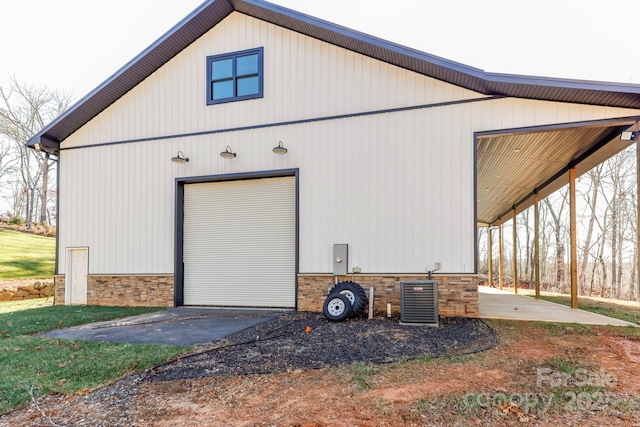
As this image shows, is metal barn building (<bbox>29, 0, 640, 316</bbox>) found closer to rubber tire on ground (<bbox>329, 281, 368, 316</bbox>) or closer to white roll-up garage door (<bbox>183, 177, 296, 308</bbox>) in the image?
white roll-up garage door (<bbox>183, 177, 296, 308</bbox>)

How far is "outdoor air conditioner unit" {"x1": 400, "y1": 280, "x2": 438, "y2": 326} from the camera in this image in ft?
22.6

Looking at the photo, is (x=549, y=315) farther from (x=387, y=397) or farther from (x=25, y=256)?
(x=25, y=256)

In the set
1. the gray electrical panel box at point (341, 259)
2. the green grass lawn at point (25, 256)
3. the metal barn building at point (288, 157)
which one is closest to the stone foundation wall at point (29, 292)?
the green grass lawn at point (25, 256)

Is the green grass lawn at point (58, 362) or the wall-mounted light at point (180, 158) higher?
the wall-mounted light at point (180, 158)

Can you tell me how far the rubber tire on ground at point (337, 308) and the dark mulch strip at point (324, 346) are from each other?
0.19 metres

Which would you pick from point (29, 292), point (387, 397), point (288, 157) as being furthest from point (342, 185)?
point (29, 292)

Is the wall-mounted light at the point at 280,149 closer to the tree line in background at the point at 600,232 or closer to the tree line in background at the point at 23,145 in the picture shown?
the tree line in background at the point at 600,232

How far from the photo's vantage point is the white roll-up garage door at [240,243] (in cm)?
955

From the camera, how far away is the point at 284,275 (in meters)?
9.54

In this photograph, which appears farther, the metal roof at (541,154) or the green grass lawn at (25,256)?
the green grass lawn at (25,256)

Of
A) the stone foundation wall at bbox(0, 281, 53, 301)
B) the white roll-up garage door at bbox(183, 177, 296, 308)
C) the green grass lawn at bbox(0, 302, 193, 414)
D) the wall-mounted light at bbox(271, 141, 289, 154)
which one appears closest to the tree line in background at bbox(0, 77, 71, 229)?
the stone foundation wall at bbox(0, 281, 53, 301)

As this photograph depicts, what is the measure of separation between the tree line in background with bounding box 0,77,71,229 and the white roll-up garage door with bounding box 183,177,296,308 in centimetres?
2070

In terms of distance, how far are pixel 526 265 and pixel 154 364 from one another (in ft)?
91.9

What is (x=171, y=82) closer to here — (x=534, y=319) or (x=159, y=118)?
(x=159, y=118)
